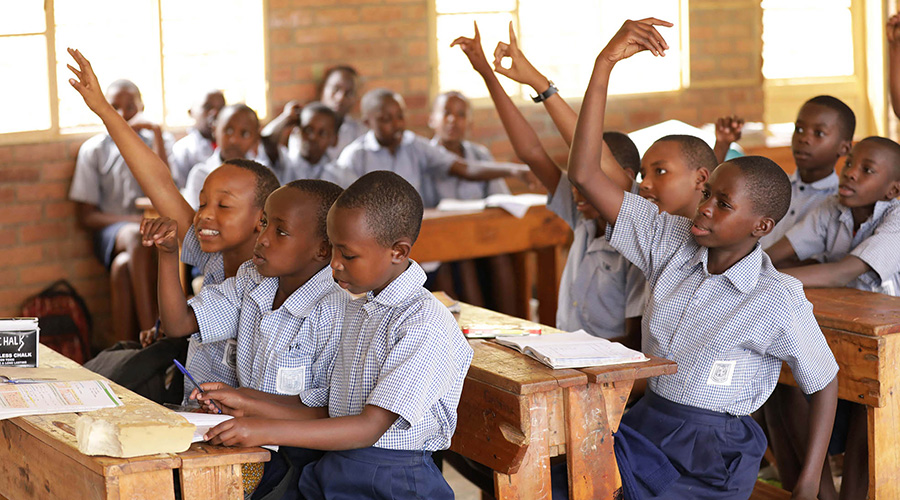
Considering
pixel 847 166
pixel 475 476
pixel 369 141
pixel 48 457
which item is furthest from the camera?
pixel 369 141

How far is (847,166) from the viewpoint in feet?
10.3

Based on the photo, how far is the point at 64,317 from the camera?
5273 mm

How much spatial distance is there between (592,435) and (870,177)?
1.44 meters

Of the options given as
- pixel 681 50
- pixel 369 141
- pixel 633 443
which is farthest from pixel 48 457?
pixel 681 50

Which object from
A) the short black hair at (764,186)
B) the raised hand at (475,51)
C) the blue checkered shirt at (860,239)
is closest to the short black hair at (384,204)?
the short black hair at (764,186)

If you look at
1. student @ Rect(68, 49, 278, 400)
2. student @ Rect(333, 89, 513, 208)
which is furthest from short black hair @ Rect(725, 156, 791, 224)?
student @ Rect(333, 89, 513, 208)

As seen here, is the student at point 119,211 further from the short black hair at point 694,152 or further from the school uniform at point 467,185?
the short black hair at point 694,152

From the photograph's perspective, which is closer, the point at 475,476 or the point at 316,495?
the point at 316,495

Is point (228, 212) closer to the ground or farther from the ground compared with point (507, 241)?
farther from the ground

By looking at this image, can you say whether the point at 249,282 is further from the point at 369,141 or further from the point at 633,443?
the point at 369,141

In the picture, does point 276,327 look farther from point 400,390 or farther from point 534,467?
point 534,467

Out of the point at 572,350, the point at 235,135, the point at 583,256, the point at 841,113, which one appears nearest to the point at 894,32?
the point at 841,113

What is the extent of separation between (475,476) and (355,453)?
98 centimetres

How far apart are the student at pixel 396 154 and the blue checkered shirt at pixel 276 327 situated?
2802mm
